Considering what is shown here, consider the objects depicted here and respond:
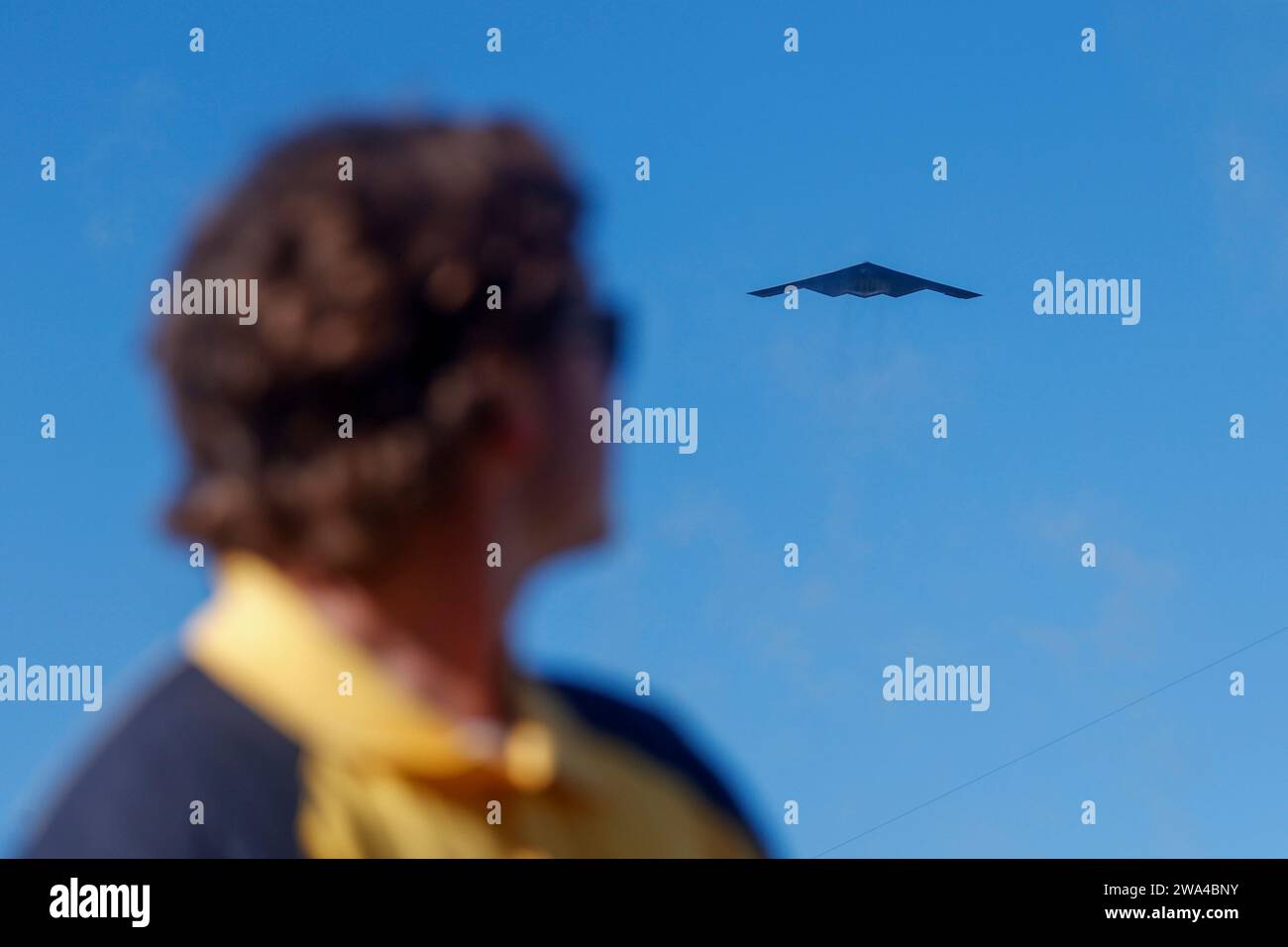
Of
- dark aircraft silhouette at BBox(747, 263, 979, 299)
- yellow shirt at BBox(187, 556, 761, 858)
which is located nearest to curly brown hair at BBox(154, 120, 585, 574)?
yellow shirt at BBox(187, 556, 761, 858)

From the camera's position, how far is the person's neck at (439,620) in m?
1.46

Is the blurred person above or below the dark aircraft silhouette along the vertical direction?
below

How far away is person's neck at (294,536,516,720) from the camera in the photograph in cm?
146

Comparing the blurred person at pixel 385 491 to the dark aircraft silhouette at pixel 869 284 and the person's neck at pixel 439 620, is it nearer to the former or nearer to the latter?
the person's neck at pixel 439 620

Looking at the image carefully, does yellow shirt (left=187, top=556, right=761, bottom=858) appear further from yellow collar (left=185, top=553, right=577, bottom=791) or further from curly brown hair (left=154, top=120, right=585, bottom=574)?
curly brown hair (left=154, top=120, right=585, bottom=574)

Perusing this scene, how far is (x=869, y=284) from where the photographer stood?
3.26 m

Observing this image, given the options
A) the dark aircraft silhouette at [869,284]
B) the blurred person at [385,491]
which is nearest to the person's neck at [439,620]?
the blurred person at [385,491]

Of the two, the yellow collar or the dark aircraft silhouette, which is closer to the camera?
the yellow collar

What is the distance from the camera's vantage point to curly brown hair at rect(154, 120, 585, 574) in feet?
4.62

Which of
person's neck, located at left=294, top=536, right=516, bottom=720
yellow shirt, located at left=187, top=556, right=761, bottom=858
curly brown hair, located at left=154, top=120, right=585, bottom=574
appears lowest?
yellow shirt, located at left=187, top=556, right=761, bottom=858

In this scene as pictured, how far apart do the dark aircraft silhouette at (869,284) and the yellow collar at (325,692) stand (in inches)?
66.0

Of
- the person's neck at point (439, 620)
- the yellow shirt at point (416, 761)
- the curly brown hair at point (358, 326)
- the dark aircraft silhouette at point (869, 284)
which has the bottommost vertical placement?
the yellow shirt at point (416, 761)
